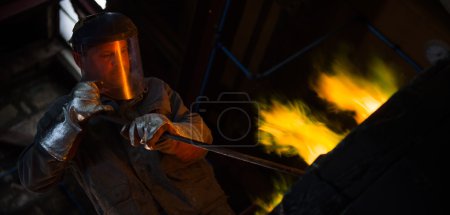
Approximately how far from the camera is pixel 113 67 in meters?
3.40

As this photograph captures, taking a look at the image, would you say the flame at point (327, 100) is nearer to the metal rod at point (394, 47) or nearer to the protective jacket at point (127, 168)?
the metal rod at point (394, 47)

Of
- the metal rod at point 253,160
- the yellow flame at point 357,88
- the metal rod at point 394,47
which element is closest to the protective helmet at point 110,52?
the metal rod at point 253,160

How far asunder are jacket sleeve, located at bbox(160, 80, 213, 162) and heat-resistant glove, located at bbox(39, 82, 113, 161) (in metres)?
0.57

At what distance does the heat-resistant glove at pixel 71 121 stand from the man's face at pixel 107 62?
28 cm

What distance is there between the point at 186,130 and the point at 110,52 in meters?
0.81

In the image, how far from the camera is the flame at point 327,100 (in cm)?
504

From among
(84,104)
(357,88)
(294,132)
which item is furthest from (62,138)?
(357,88)

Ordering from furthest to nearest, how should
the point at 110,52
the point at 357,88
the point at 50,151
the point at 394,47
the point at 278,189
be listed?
the point at 278,189 → the point at 357,88 → the point at 394,47 → the point at 110,52 → the point at 50,151

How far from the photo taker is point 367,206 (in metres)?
1.70

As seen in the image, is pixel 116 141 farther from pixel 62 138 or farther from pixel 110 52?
pixel 110 52

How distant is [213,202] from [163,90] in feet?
3.27

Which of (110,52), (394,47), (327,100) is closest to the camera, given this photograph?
(110,52)

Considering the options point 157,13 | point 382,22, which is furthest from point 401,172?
point 157,13

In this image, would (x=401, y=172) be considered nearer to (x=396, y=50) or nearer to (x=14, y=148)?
(x=396, y=50)
